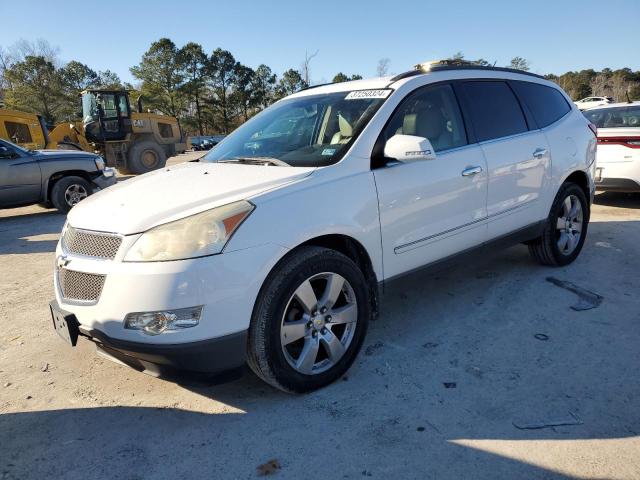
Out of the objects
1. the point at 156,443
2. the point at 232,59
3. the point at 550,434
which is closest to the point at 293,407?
the point at 156,443

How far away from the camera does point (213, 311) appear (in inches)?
91.9

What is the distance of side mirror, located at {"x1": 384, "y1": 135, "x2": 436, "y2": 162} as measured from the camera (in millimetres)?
2916

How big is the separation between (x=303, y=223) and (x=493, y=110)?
2.26 m

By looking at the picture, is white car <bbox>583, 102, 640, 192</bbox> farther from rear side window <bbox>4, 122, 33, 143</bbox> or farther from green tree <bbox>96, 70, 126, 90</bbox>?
green tree <bbox>96, 70, 126, 90</bbox>

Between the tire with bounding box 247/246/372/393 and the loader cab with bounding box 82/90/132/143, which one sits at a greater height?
the loader cab with bounding box 82/90/132/143

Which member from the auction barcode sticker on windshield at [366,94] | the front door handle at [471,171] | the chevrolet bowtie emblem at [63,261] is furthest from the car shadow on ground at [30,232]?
the front door handle at [471,171]

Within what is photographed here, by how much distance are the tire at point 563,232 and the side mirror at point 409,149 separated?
214cm

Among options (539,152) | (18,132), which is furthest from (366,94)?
(18,132)

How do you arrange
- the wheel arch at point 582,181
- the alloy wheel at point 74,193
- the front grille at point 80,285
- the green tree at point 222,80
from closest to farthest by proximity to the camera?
1. the front grille at point 80,285
2. the wheel arch at point 582,181
3. the alloy wheel at point 74,193
4. the green tree at point 222,80

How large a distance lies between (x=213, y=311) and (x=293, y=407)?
78 cm

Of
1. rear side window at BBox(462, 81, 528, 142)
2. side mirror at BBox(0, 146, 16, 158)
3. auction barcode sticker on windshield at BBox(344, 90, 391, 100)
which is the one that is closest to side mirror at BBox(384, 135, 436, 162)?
auction barcode sticker on windshield at BBox(344, 90, 391, 100)

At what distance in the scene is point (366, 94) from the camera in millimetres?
3379

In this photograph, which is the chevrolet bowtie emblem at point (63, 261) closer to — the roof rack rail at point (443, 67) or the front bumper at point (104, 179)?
the roof rack rail at point (443, 67)

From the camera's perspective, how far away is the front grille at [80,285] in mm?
2477
